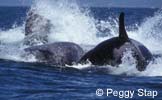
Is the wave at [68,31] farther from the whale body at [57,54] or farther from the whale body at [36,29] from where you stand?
the whale body at [57,54]

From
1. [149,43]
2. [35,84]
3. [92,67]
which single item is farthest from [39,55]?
[149,43]

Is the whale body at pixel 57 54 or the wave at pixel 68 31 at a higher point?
the wave at pixel 68 31

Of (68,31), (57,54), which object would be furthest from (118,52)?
(68,31)

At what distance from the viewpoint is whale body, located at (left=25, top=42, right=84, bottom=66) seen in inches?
1021

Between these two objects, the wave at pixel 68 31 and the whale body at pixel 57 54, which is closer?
the whale body at pixel 57 54

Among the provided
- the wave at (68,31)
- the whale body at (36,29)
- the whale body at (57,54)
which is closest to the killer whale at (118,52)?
the whale body at (57,54)

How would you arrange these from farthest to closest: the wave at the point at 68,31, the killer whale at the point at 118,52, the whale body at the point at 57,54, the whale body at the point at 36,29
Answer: the wave at the point at 68,31 < the whale body at the point at 36,29 < the whale body at the point at 57,54 < the killer whale at the point at 118,52

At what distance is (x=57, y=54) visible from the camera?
85.8 ft

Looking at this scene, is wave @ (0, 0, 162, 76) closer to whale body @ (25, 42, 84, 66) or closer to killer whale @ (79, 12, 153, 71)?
whale body @ (25, 42, 84, 66)

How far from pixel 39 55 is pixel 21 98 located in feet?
25.8

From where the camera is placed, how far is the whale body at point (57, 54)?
25.9 meters

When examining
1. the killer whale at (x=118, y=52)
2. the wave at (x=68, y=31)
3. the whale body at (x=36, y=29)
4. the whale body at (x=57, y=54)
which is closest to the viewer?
the killer whale at (x=118, y=52)

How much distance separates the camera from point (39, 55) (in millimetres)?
26281

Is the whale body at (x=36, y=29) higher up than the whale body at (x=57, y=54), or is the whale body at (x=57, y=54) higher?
the whale body at (x=36, y=29)
